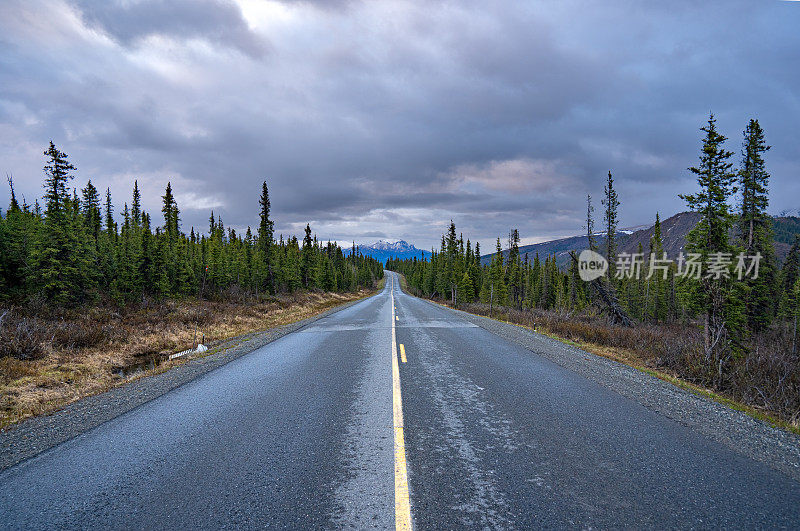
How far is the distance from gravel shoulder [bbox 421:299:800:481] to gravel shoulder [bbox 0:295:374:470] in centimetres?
871

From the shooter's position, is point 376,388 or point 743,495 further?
point 376,388

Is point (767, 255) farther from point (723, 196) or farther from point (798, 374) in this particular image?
point (798, 374)

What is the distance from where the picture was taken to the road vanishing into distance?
112 inches

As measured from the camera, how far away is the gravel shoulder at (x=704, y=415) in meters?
4.11

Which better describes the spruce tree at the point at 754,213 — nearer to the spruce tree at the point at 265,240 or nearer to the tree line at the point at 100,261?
the tree line at the point at 100,261

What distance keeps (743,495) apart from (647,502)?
3.27 feet

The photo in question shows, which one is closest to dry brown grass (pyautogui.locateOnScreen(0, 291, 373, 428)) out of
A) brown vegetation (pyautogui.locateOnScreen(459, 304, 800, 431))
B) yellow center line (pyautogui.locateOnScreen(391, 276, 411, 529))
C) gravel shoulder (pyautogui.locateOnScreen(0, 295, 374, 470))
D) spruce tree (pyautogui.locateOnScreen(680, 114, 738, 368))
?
gravel shoulder (pyautogui.locateOnScreen(0, 295, 374, 470))

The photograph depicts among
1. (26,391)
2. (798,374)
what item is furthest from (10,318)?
(798,374)

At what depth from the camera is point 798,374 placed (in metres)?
8.03

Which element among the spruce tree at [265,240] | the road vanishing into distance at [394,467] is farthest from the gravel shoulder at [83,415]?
the spruce tree at [265,240]

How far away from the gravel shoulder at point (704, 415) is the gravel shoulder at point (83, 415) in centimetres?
871

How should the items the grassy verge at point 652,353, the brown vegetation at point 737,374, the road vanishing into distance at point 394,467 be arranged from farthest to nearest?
the brown vegetation at point 737,374, the grassy verge at point 652,353, the road vanishing into distance at point 394,467

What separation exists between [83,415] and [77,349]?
28.9 ft

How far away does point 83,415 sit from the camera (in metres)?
5.53
